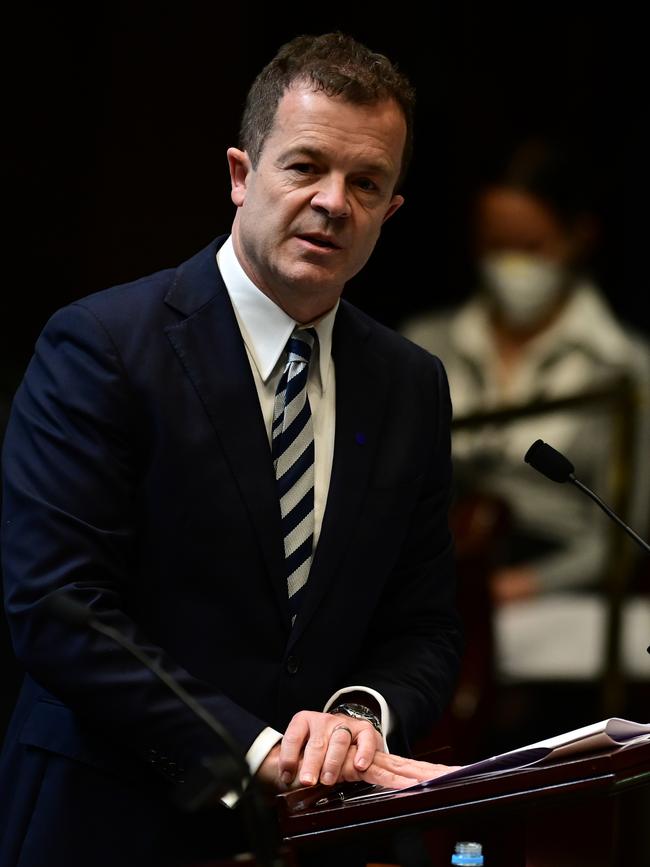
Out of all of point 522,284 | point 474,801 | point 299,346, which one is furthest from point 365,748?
point 522,284

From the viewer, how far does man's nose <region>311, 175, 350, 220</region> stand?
2104 mm

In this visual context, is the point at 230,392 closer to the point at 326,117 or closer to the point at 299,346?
the point at 299,346

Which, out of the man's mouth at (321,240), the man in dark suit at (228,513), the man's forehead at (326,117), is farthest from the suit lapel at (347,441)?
the man's forehead at (326,117)

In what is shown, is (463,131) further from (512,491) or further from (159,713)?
(159,713)

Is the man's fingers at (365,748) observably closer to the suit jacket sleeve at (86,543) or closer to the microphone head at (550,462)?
the suit jacket sleeve at (86,543)

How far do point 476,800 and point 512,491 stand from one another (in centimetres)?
378

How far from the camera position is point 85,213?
514cm

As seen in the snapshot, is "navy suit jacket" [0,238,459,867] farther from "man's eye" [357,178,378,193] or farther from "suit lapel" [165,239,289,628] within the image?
"man's eye" [357,178,378,193]

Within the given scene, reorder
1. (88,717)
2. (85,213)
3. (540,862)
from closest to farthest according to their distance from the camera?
1. (540,862)
2. (88,717)
3. (85,213)

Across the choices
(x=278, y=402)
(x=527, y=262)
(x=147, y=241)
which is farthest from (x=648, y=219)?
(x=278, y=402)

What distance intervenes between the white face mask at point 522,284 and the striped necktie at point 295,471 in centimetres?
355

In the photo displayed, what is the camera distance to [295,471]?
7.06ft

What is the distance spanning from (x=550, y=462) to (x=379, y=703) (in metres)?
0.40

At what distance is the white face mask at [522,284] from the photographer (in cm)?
565
